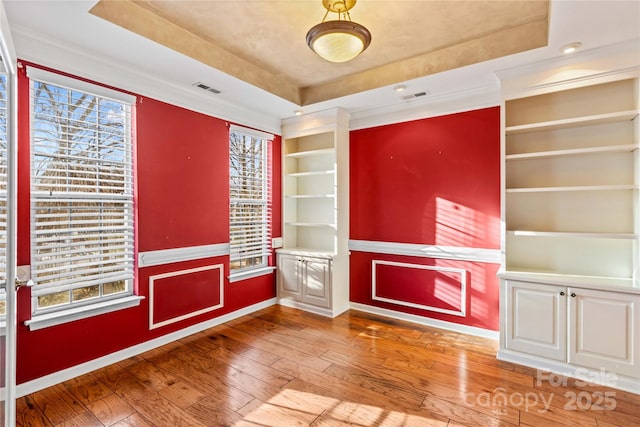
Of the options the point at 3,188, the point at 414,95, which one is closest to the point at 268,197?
the point at 414,95

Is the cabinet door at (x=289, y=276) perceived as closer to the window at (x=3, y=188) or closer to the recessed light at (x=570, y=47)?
the window at (x=3, y=188)

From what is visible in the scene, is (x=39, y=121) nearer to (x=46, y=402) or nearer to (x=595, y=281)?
(x=46, y=402)

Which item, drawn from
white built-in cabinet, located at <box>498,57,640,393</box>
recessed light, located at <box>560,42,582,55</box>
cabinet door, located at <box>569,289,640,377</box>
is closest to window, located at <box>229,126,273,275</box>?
white built-in cabinet, located at <box>498,57,640,393</box>

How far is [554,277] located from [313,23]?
2.89 meters

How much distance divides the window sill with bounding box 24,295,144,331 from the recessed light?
4172 millimetres

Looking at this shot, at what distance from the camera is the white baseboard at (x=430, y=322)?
3.32 m

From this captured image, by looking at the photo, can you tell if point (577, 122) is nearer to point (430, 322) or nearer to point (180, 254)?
point (430, 322)

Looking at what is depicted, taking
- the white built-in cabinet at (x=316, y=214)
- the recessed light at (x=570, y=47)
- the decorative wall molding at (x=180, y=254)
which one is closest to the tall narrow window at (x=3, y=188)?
the decorative wall molding at (x=180, y=254)

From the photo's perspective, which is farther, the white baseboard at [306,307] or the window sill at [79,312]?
the white baseboard at [306,307]

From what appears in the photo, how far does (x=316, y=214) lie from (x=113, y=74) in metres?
2.82

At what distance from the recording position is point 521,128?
2844mm

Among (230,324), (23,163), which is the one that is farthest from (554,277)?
(23,163)

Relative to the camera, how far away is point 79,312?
253cm

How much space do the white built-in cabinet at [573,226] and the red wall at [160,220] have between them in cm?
299
